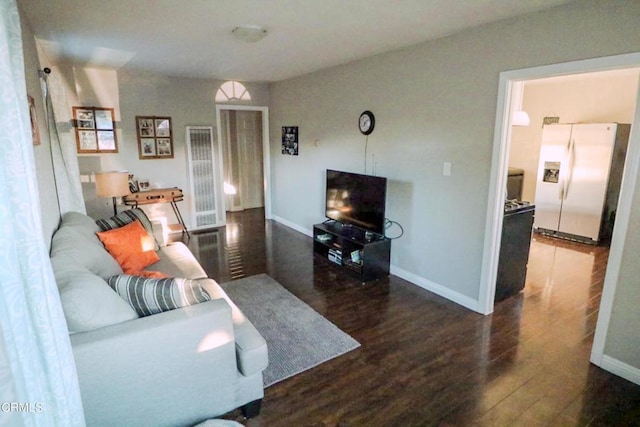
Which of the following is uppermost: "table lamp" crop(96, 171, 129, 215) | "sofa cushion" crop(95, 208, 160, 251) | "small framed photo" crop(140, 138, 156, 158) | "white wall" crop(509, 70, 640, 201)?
"white wall" crop(509, 70, 640, 201)

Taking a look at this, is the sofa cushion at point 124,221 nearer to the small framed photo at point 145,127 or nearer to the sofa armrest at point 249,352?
the sofa armrest at point 249,352

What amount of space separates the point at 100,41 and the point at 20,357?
3306mm

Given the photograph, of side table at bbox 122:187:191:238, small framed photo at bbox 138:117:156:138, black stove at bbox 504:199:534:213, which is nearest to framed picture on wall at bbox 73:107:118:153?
small framed photo at bbox 138:117:156:138

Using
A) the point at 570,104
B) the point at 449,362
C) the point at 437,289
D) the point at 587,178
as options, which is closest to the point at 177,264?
Result: the point at 449,362

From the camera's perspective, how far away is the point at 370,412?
81.0 inches

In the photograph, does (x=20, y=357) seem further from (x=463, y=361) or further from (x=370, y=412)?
(x=463, y=361)

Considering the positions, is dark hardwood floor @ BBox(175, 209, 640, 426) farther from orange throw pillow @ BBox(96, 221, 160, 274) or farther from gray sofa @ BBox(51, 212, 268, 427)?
orange throw pillow @ BBox(96, 221, 160, 274)

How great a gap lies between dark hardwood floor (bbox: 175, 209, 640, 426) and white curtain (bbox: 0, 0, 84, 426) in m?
1.12

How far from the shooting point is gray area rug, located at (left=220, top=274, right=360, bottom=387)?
249cm

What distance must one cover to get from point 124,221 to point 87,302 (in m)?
1.93

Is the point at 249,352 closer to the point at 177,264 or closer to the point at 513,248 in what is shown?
the point at 177,264

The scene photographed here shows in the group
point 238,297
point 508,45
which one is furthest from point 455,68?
point 238,297

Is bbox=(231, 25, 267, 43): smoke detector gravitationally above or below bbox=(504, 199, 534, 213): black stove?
above

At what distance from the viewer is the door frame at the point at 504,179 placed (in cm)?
219
